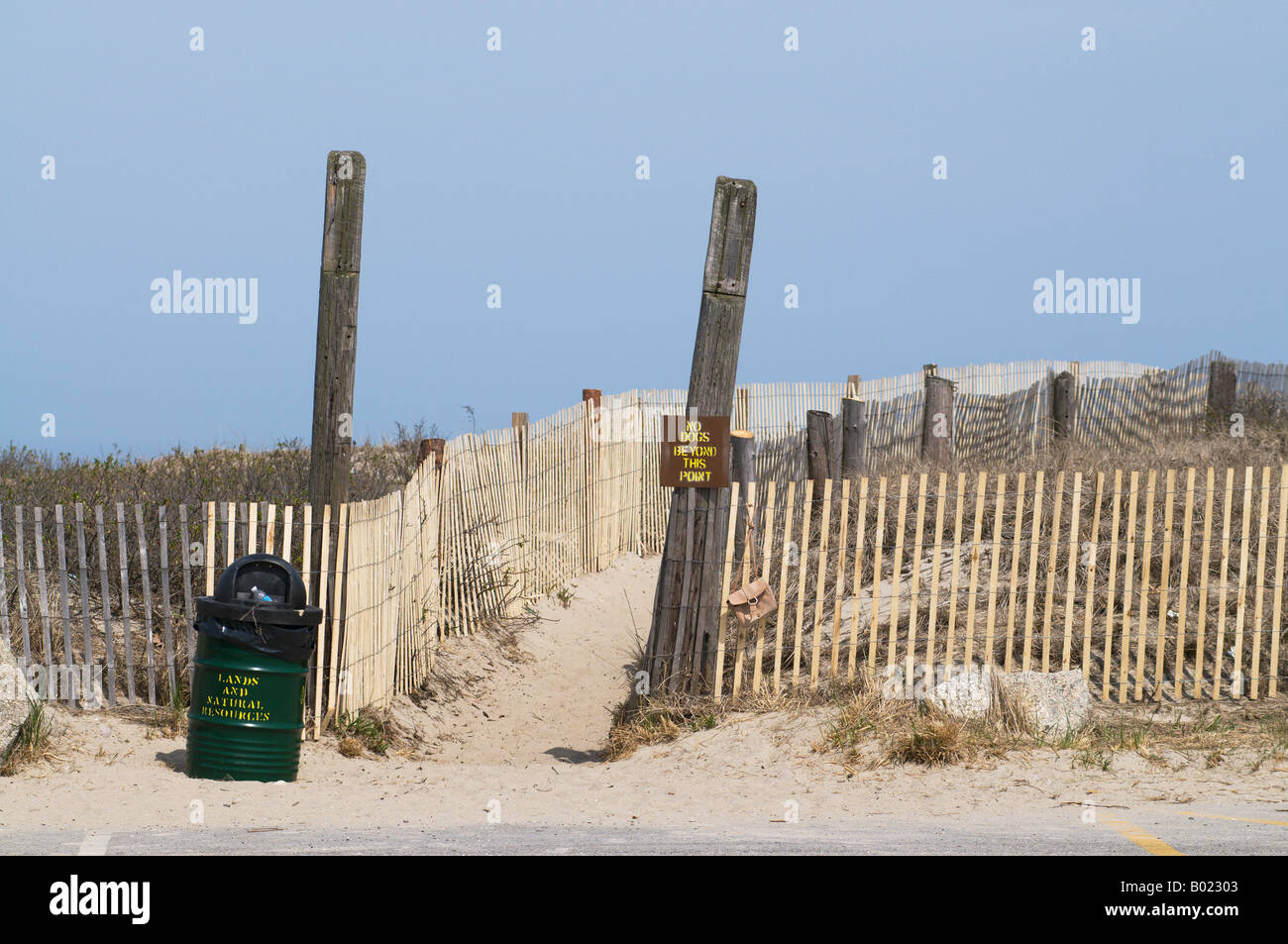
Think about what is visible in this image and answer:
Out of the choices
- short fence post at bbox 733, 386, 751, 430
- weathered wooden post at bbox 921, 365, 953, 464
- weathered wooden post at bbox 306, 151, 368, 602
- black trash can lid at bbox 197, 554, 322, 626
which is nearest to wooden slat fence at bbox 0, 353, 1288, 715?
weathered wooden post at bbox 306, 151, 368, 602

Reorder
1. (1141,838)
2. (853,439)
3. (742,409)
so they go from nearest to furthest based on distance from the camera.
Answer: (1141,838), (853,439), (742,409)

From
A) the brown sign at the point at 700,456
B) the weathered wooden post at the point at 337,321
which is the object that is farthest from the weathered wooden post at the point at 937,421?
the weathered wooden post at the point at 337,321

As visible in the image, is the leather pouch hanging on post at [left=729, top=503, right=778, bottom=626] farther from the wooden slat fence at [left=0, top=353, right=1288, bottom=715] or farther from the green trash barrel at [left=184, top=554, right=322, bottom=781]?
the green trash barrel at [left=184, top=554, right=322, bottom=781]

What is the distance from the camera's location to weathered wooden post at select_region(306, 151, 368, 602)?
8289mm

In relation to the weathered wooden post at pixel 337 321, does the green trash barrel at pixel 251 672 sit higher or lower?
lower

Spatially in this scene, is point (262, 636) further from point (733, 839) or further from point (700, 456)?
point (700, 456)

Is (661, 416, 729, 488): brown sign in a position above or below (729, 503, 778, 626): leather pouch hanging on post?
above

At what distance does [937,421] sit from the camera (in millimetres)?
16359

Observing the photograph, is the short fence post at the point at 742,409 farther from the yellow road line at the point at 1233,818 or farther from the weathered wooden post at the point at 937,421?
the yellow road line at the point at 1233,818

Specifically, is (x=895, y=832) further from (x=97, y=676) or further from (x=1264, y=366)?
(x=1264, y=366)

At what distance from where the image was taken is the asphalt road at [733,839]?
5371 mm

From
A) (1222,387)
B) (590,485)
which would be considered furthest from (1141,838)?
(1222,387)

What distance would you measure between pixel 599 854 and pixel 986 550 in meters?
5.73

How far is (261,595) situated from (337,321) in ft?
7.66
